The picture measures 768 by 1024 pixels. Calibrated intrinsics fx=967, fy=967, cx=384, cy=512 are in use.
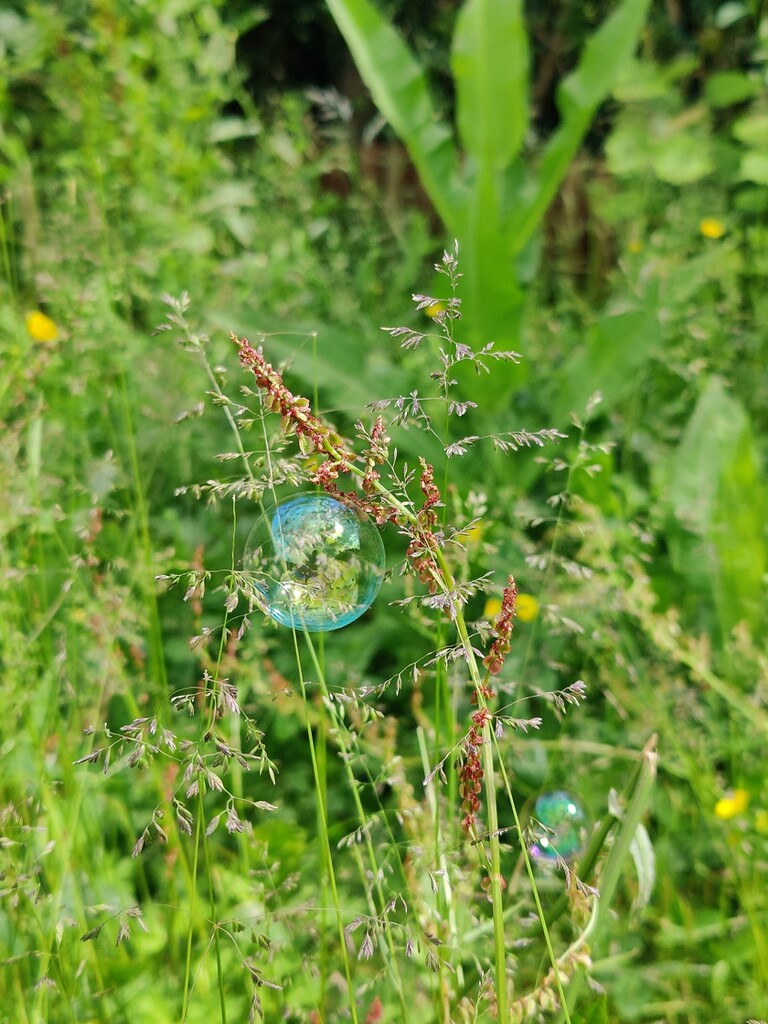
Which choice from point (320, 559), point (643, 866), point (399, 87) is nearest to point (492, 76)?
point (399, 87)

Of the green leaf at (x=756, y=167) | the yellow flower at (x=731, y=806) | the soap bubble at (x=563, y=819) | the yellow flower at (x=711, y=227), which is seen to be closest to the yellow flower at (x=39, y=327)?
the soap bubble at (x=563, y=819)

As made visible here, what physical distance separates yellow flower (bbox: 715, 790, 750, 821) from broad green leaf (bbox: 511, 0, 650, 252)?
1.56m

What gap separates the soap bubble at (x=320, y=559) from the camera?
920mm

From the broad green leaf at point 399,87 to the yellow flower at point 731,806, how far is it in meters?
1.70

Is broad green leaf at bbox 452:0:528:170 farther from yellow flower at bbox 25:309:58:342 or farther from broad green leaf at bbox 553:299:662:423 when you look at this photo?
yellow flower at bbox 25:309:58:342

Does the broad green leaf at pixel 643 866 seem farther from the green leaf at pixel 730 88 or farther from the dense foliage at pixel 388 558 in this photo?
the green leaf at pixel 730 88

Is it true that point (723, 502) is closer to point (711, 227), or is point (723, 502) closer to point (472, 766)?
point (711, 227)

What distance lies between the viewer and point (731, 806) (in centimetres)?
161

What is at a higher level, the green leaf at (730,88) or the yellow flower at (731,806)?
the green leaf at (730,88)

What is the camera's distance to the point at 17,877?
90 cm

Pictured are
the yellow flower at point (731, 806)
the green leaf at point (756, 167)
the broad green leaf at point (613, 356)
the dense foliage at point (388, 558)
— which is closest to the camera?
the dense foliage at point (388, 558)

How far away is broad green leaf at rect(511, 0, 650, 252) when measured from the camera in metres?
2.59

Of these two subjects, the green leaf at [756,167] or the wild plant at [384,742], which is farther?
the green leaf at [756,167]

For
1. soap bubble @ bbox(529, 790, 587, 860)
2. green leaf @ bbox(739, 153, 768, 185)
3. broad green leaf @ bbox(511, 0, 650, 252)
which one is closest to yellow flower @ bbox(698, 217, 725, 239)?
green leaf @ bbox(739, 153, 768, 185)
